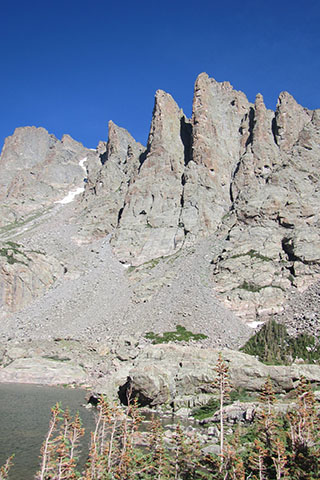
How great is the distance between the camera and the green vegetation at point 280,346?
233 feet

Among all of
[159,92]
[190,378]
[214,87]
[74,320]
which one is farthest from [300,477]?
[214,87]

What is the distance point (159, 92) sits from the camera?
536 ft

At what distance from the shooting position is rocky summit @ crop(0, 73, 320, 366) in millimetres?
91625

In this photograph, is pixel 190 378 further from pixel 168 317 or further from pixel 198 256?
pixel 198 256

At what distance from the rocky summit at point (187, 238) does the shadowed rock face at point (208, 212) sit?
446 millimetres

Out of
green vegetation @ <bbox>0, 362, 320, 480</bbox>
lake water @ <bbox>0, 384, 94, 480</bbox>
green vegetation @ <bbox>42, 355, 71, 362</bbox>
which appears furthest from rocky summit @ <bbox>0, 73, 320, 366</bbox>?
green vegetation @ <bbox>0, 362, 320, 480</bbox>

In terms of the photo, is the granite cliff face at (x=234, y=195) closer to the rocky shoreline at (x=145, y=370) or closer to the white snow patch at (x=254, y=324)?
the white snow patch at (x=254, y=324)

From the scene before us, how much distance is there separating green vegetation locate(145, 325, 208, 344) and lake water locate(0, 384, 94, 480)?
23652 mm

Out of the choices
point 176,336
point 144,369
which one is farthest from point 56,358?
point 144,369

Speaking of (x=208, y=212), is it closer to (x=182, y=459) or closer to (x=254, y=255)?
(x=254, y=255)

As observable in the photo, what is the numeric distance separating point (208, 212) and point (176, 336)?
202 feet

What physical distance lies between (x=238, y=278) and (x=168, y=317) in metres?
24.4

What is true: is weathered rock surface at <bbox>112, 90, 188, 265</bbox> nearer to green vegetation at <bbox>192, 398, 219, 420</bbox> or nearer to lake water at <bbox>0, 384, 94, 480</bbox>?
lake water at <bbox>0, 384, 94, 480</bbox>

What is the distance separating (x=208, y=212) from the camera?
132000mm
